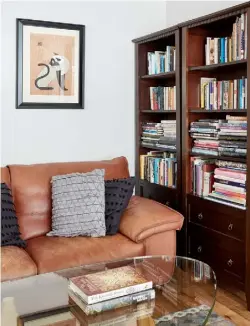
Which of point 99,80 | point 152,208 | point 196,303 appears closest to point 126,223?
point 152,208

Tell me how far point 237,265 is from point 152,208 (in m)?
0.65

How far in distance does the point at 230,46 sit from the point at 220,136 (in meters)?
0.59

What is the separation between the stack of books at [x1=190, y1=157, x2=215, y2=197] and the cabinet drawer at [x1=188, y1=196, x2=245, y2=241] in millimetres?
69

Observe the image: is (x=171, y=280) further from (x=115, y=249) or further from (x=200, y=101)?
(x=200, y=101)

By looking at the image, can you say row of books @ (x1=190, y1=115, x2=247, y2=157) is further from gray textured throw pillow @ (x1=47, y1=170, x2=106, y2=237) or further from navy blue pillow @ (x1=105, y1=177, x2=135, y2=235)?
gray textured throw pillow @ (x1=47, y1=170, x2=106, y2=237)

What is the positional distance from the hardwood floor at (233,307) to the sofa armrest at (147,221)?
1.82ft

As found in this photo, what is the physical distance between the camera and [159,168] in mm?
3641

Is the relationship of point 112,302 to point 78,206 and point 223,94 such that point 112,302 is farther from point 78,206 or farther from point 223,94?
point 223,94

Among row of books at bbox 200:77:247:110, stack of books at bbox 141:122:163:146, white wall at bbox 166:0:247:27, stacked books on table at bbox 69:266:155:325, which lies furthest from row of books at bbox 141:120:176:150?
stacked books on table at bbox 69:266:155:325

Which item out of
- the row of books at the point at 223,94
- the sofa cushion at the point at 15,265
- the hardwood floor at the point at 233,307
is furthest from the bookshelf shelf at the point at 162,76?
the sofa cushion at the point at 15,265

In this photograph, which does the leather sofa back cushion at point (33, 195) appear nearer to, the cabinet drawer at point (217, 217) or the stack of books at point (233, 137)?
the cabinet drawer at point (217, 217)

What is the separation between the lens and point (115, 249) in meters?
2.75

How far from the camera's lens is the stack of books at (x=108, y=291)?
1914 mm

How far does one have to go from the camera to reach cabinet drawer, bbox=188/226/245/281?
2.90 m
